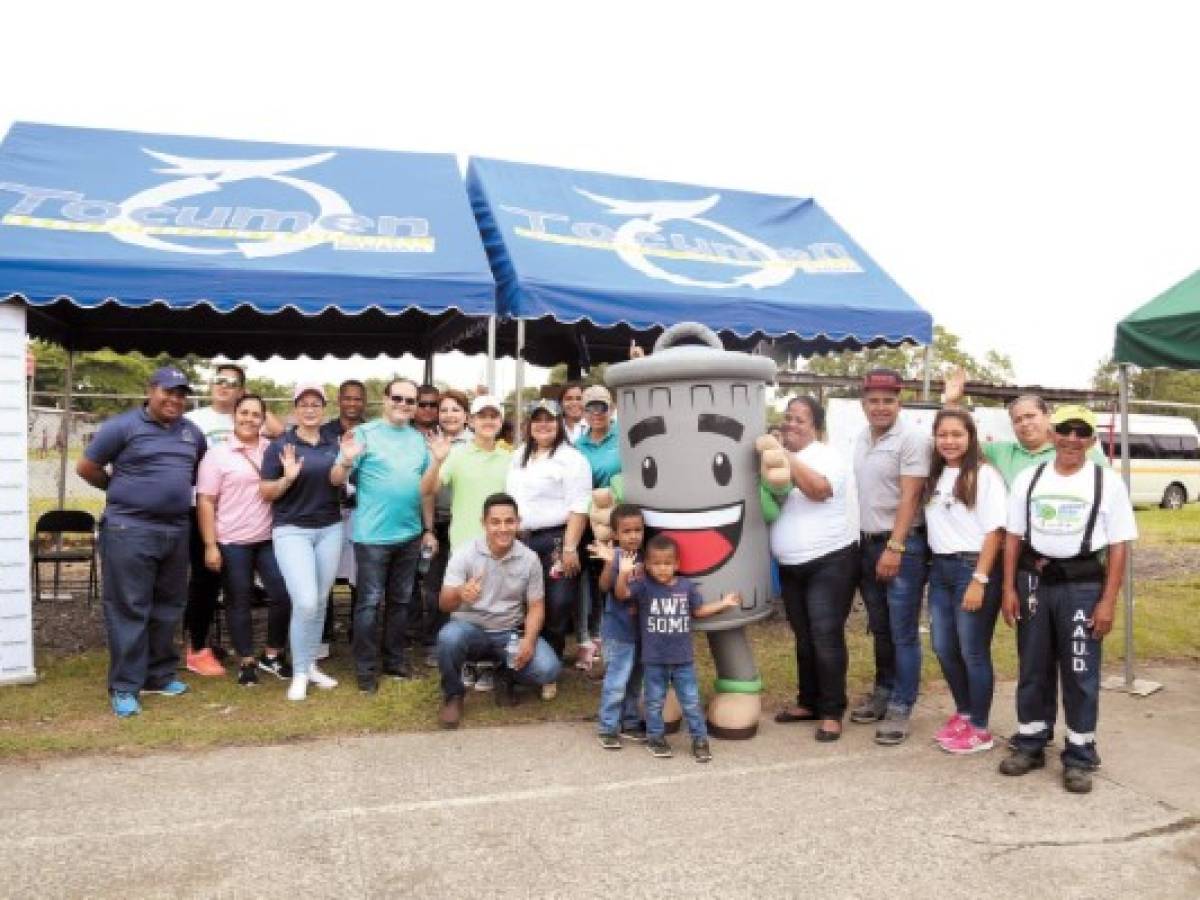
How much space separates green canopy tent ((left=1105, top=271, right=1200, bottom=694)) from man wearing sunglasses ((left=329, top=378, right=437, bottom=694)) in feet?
13.6

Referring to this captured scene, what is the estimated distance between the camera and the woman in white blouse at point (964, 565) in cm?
428

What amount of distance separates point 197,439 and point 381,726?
1.99 metres

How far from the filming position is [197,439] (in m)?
5.33

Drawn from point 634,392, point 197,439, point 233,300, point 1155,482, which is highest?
point 233,300

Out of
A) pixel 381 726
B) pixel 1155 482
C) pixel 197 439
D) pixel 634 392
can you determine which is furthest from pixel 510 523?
pixel 1155 482

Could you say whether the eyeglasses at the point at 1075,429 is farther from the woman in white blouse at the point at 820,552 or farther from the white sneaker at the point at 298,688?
the white sneaker at the point at 298,688

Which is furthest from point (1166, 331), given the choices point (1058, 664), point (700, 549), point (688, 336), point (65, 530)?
point (65, 530)

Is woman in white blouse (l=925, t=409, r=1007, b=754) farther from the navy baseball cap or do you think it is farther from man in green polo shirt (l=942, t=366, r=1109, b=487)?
the navy baseball cap

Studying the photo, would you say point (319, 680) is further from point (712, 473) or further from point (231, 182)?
point (231, 182)

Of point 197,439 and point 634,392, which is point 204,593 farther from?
point 634,392

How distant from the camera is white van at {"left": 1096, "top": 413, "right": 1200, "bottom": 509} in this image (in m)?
20.1

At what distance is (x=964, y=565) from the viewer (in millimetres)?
4359

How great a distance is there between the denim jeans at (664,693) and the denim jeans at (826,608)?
2.17 feet

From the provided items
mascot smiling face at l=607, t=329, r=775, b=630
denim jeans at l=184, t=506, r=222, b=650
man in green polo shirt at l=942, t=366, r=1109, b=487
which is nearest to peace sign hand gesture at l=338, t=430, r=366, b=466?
denim jeans at l=184, t=506, r=222, b=650
